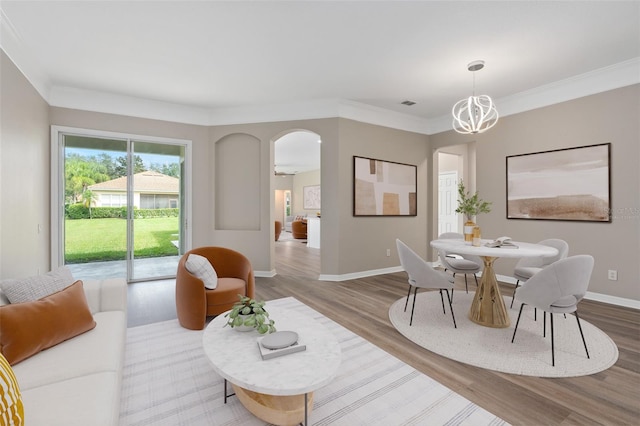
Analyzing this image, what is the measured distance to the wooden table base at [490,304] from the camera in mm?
2805

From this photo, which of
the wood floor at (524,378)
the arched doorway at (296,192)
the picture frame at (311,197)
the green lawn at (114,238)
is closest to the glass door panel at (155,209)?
the green lawn at (114,238)

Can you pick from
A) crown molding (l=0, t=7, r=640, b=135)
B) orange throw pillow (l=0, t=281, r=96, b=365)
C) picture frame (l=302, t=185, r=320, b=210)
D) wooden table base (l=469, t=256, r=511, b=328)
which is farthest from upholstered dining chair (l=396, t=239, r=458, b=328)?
picture frame (l=302, t=185, r=320, b=210)

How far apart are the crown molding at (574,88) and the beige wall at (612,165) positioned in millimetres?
75

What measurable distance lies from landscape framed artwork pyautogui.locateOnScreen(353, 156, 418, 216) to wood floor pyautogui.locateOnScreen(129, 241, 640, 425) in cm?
162

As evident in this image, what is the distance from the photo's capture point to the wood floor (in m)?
1.66

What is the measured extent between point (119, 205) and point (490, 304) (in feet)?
17.0

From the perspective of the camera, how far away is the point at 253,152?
501cm

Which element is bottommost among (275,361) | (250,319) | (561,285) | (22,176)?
(275,361)

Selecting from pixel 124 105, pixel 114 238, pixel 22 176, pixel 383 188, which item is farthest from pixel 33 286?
pixel 383 188

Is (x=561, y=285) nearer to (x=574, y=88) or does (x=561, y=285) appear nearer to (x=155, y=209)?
(x=574, y=88)

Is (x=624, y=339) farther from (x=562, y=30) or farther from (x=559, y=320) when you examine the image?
(x=562, y=30)

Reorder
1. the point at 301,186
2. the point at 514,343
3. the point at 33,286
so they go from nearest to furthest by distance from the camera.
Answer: the point at 33,286 → the point at 514,343 → the point at 301,186

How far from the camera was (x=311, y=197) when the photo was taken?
1202cm

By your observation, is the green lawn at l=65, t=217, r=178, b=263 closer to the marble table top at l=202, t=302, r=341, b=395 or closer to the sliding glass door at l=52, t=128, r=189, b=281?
the sliding glass door at l=52, t=128, r=189, b=281
